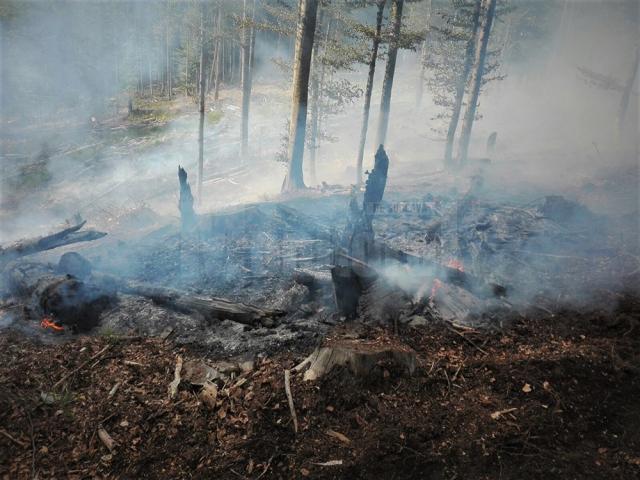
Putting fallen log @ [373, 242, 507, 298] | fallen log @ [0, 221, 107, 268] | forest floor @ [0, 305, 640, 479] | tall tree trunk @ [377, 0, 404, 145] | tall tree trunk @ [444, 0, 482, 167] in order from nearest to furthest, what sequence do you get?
1. forest floor @ [0, 305, 640, 479]
2. fallen log @ [373, 242, 507, 298]
3. fallen log @ [0, 221, 107, 268]
4. tall tree trunk @ [377, 0, 404, 145]
5. tall tree trunk @ [444, 0, 482, 167]

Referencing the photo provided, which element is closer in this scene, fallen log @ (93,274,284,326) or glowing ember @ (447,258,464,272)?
fallen log @ (93,274,284,326)

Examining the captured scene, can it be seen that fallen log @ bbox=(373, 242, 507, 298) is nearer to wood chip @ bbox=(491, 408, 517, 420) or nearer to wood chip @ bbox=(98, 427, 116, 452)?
wood chip @ bbox=(491, 408, 517, 420)

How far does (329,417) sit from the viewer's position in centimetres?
440

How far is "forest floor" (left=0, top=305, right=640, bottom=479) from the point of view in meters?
3.81

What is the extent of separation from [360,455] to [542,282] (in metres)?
6.19

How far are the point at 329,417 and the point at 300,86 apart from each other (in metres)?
14.3

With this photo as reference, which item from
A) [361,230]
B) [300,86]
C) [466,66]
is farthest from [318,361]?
[466,66]

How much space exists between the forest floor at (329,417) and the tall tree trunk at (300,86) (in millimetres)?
12595

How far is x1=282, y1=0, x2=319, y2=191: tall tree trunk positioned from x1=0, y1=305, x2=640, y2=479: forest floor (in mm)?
12595

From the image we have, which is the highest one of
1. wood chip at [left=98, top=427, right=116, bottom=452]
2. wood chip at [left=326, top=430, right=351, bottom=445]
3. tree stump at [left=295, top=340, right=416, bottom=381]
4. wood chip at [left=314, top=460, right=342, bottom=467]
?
tree stump at [left=295, top=340, right=416, bottom=381]

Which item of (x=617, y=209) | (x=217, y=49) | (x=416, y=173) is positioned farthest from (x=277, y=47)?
(x=617, y=209)

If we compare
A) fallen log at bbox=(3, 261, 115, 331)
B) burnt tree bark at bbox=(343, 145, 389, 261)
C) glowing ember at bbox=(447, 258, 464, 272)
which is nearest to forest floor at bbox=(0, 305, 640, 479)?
fallen log at bbox=(3, 261, 115, 331)

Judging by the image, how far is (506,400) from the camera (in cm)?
464

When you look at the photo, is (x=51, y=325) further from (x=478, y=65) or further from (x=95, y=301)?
(x=478, y=65)
